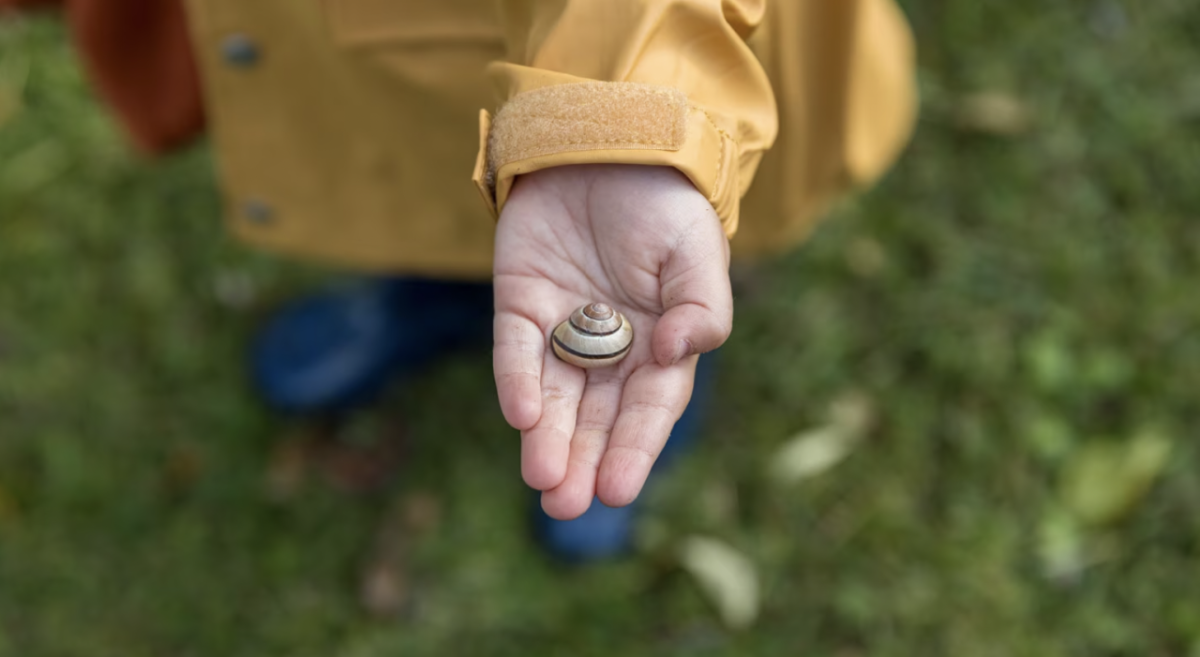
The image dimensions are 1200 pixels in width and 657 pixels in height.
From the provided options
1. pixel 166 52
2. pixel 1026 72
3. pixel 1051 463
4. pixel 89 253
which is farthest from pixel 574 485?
pixel 1026 72

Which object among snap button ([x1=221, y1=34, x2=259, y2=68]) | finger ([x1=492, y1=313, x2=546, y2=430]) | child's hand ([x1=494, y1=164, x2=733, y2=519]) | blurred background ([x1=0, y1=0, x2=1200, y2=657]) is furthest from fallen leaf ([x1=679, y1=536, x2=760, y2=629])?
snap button ([x1=221, y1=34, x2=259, y2=68])

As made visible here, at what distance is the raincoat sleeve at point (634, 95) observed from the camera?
1438mm

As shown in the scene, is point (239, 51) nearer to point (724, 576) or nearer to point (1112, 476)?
point (724, 576)

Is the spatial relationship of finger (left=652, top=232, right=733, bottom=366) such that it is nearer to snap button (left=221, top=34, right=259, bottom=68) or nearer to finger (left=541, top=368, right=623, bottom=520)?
finger (left=541, top=368, right=623, bottom=520)

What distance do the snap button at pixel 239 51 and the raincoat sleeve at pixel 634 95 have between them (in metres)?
0.58

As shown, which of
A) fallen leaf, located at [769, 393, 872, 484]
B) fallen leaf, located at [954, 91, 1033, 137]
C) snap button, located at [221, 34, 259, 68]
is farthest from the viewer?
fallen leaf, located at [954, 91, 1033, 137]

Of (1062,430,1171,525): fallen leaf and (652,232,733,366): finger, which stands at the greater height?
(652,232,733,366): finger

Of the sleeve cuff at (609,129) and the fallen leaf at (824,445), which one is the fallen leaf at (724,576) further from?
the sleeve cuff at (609,129)

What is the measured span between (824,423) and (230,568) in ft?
5.13

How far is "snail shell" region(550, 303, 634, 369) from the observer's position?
4.69 feet

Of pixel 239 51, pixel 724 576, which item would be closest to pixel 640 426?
pixel 239 51

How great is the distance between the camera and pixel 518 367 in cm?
143

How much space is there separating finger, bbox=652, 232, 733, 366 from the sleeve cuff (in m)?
0.09

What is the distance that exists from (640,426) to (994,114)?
229cm
